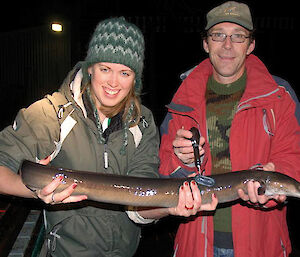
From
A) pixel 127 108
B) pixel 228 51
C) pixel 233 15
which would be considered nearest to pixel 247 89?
pixel 228 51

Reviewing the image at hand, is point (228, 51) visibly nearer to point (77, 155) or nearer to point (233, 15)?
point (233, 15)

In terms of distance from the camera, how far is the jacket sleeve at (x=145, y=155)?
98.5 inches

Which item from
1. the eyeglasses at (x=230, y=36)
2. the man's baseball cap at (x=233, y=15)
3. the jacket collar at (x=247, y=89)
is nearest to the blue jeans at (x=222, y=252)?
the jacket collar at (x=247, y=89)

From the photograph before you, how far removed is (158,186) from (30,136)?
3.32ft

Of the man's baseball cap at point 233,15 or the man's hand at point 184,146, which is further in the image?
the man's baseball cap at point 233,15

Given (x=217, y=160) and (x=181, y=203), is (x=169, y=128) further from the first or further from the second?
(x=181, y=203)

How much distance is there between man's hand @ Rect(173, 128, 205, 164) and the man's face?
67 cm

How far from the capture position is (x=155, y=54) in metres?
12.2

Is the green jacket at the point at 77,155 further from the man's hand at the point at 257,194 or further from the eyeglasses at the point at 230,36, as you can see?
the eyeglasses at the point at 230,36

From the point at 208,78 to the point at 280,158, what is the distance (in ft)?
3.13

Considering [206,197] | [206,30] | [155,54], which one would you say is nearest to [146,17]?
[155,54]

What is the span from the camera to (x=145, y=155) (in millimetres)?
2502

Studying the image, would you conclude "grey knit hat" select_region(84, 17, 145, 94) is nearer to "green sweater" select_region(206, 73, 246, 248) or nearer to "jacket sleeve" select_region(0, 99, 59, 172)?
"jacket sleeve" select_region(0, 99, 59, 172)

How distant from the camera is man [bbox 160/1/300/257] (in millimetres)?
2473
